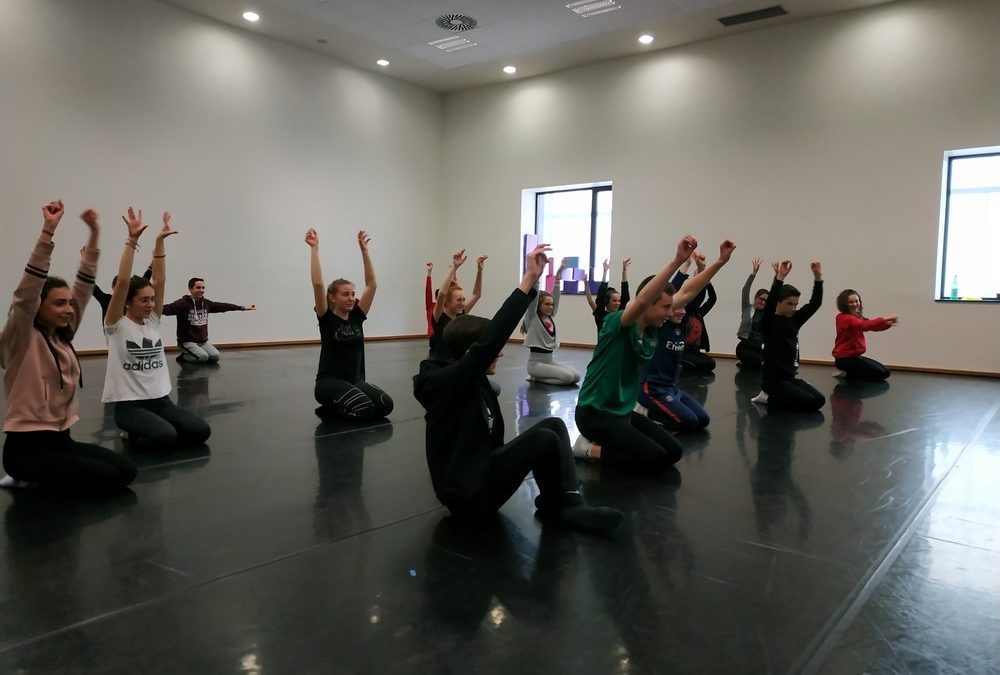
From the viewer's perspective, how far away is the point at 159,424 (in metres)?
3.85

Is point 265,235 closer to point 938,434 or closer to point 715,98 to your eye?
point 715,98

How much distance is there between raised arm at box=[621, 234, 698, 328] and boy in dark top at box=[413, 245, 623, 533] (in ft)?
Result: 2.72

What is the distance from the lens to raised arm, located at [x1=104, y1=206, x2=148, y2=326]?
11.1ft

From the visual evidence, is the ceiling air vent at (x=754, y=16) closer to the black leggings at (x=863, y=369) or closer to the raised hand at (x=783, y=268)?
the black leggings at (x=863, y=369)

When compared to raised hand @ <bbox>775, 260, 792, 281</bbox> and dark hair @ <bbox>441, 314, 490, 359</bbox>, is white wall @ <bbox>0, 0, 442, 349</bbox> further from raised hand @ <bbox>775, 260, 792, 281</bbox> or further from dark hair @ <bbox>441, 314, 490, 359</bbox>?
raised hand @ <bbox>775, 260, 792, 281</bbox>

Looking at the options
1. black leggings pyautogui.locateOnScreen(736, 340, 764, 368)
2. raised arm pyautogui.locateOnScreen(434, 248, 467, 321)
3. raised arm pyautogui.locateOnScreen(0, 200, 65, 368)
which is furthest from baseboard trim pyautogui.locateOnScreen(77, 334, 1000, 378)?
raised arm pyautogui.locateOnScreen(0, 200, 65, 368)

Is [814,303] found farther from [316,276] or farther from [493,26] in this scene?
[493,26]

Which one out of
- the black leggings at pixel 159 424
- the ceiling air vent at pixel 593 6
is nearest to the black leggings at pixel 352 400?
the black leggings at pixel 159 424

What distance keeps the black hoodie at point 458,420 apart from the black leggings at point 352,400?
2299mm

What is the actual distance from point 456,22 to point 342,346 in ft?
21.6

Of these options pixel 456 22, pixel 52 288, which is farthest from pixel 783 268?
pixel 456 22

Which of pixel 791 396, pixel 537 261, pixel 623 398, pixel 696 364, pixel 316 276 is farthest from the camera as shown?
pixel 696 364

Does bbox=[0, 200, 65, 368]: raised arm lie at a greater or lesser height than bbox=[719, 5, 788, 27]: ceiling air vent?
lesser

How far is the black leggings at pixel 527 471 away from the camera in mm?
2580
